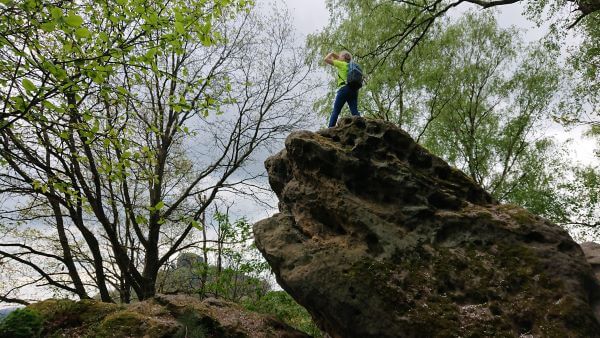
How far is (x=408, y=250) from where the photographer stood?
5.59 meters

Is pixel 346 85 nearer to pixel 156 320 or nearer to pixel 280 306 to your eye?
pixel 156 320

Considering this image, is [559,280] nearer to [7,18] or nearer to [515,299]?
[515,299]

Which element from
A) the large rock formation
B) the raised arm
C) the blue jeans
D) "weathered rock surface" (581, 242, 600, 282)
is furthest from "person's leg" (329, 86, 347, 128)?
"weathered rock surface" (581, 242, 600, 282)

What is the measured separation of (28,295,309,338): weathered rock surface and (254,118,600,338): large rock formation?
136 centimetres

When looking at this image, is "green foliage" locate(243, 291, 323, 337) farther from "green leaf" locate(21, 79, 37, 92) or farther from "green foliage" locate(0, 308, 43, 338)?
"green leaf" locate(21, 79, 37, 92)

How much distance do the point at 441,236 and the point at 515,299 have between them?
48.5 inches

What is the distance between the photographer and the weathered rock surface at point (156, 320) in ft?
20.3

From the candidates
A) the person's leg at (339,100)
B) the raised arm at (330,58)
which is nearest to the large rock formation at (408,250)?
the person's leg at (339,100)

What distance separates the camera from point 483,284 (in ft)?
17.2

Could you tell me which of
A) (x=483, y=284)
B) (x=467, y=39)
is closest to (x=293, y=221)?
(x=483, y=284)

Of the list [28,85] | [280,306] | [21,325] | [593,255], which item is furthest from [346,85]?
[280,306]

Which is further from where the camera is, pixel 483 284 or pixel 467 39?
pixel 467 39

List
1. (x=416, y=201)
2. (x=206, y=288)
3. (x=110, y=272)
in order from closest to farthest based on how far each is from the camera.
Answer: (x=416, y=201) < (x=206, y=288) < (x=110, y=272)

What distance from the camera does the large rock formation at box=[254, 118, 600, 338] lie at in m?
4.95
